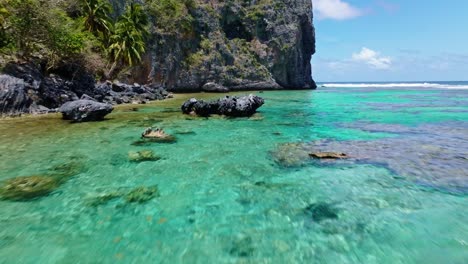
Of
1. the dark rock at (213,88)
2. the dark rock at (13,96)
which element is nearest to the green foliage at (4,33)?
the dark rock at (13,96)

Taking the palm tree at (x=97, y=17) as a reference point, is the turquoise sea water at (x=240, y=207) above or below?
below

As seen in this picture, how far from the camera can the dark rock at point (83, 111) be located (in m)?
17.8

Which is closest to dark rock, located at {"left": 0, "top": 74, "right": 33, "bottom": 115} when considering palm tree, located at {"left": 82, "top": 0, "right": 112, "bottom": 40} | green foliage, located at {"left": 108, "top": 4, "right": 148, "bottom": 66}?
green foliage, located at {"left": 108, "top": 4, "right": 148, "bottom": 66}

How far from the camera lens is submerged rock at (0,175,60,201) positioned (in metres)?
6.81

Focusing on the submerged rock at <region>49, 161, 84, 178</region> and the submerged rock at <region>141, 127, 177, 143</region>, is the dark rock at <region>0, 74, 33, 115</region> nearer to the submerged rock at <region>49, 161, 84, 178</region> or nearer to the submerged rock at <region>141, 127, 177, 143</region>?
the submerged rock at <region>141, 127, 177, 143</region>

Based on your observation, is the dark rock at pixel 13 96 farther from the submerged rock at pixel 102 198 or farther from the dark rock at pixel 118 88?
the submerged rock at pixel 102 198

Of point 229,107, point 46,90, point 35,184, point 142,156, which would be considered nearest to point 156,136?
point 142,156

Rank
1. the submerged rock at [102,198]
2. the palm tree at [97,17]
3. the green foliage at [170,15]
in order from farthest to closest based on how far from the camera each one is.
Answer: the green foliage at [170,15] → the palm tree at [97,17] → the submerged rock at [102,198]

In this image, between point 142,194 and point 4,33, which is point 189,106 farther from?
point 142,194

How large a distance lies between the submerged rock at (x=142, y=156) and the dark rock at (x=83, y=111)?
28.9ft

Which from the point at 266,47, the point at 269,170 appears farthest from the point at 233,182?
the point at 266,47

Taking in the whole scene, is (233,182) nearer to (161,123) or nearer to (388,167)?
(388,167)

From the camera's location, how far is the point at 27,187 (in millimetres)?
7316

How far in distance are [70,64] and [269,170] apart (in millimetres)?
26332
